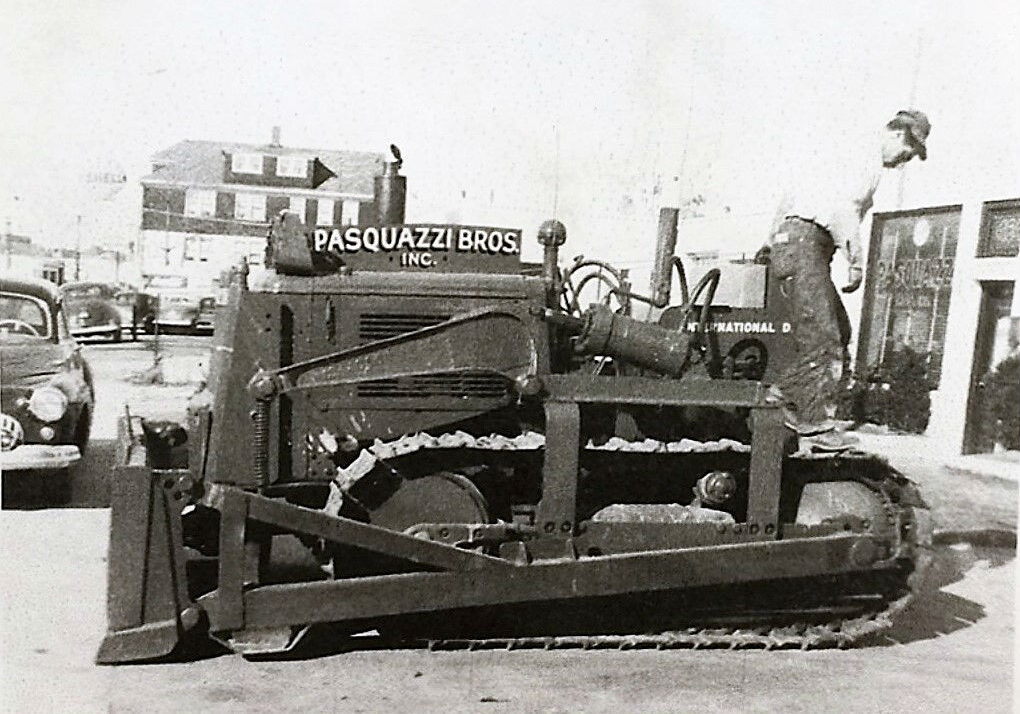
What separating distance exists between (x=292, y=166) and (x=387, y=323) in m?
1.16

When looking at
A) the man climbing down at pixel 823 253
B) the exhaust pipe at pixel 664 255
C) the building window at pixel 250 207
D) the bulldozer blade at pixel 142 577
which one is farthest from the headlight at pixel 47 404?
the man climbing down at pixel 823 253

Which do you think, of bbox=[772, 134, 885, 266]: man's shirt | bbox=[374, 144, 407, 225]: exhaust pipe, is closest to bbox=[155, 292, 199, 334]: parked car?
bbox=[374, 144, 407, 225]: exhaust pipe

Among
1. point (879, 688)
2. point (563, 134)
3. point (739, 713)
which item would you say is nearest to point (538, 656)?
point (739, 713)

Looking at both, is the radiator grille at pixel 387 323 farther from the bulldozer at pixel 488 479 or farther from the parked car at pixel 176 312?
the parked car at pixel 176 312

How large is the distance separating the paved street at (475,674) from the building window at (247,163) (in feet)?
7.84

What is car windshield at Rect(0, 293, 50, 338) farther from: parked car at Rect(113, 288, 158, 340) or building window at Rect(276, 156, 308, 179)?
building window at Rect(276, 156, 308, 179)

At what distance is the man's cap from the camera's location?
627 cm

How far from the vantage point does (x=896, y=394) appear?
7.40m

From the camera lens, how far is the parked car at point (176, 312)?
263 inches

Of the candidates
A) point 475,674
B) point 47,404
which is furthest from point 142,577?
point 47,404

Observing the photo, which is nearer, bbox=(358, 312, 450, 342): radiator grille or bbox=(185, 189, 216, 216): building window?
bbox=(358, 312, 450, 342): radiator grille

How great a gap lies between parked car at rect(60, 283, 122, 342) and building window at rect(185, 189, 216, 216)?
0.97 m

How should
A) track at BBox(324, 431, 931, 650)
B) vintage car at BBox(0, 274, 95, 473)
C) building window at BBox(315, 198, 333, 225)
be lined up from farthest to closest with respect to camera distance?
vintage car at BBox(0, 274, 95, 473) < building window at BBox(315, 198, 333, 225) < track at BBox(324, 431, 931, 650)

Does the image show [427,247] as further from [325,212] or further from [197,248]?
[197,248]
